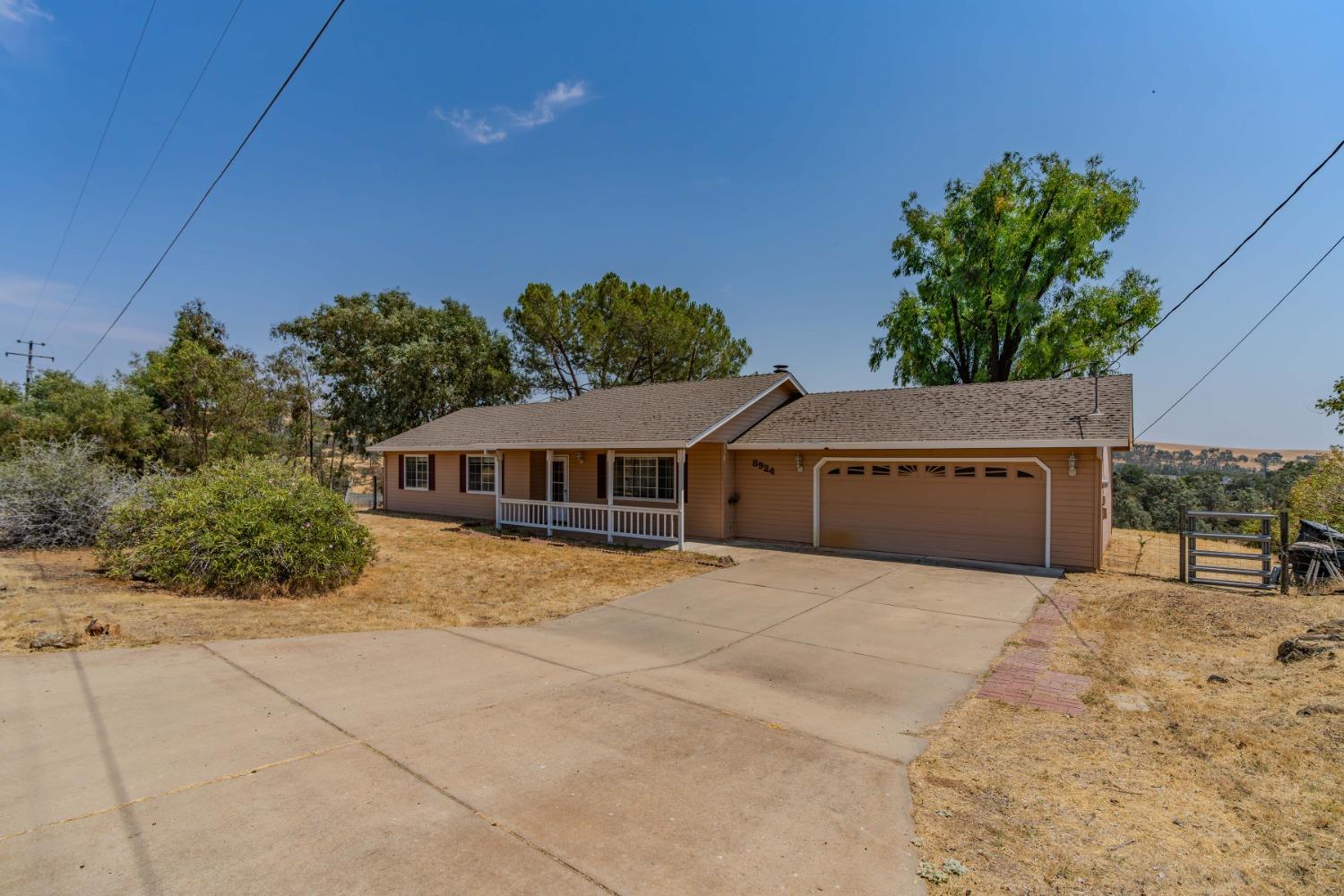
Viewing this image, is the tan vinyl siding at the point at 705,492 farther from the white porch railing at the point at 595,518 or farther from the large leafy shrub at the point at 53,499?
the large leafy shrub at the point at 53,499

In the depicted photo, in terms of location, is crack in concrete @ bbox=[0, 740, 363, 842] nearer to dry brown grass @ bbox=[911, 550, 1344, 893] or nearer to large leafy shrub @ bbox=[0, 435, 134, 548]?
dry brown grass @ bbox=[911, 550, 1344, 893]

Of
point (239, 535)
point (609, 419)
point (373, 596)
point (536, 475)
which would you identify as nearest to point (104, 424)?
point (536, 475)

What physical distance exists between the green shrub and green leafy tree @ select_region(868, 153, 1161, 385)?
24947 millimetres

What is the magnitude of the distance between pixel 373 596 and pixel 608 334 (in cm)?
2339

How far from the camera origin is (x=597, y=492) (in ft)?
56.3

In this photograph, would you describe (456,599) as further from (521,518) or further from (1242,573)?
(1242,573)

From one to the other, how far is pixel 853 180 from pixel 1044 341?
12.0 metres

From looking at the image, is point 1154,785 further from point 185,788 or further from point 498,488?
point 498,488

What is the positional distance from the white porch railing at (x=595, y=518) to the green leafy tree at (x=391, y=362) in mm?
15190

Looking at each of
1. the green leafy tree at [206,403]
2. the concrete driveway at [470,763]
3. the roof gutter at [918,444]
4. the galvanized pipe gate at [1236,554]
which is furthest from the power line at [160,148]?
the galvanized pipe gate at [1236,554]

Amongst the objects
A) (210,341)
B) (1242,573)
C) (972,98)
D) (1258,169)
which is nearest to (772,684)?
(1242,573)

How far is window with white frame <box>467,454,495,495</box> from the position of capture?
19406 mm

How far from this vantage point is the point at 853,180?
60.2ft

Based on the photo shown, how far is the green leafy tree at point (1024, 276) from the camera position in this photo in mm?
24469
